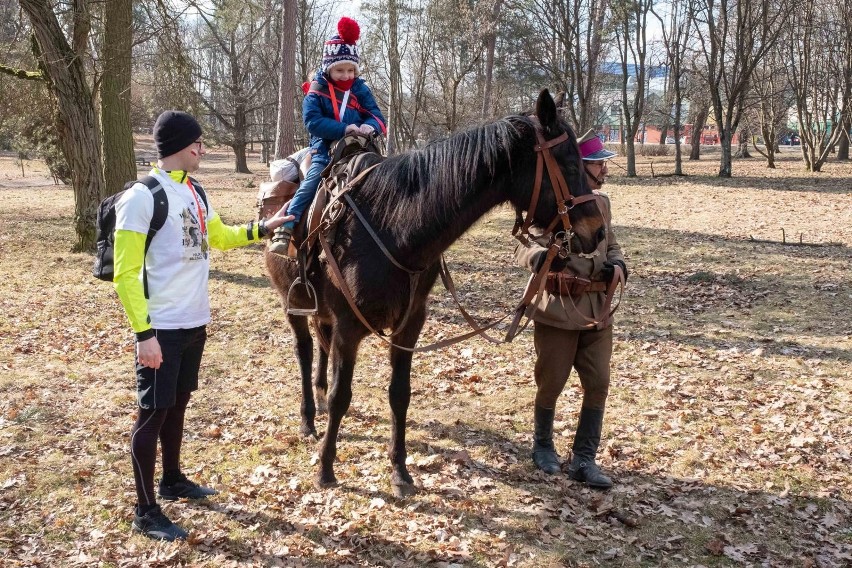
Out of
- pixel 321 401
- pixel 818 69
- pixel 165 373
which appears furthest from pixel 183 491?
pixel 818 69

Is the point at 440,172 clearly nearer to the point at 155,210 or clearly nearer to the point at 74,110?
the point at 155,210

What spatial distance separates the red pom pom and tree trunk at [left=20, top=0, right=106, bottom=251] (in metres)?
6.78

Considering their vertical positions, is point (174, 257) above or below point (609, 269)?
above

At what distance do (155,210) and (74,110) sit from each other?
8419mm

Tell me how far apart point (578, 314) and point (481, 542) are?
1.51m

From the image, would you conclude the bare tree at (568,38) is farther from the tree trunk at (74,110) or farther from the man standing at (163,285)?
the man standing at (163,285)

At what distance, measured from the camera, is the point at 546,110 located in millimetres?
3254

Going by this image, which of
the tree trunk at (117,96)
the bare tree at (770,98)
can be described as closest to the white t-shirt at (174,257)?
the tree trunk at (117,96)

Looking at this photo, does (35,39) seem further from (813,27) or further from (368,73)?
(813,27)

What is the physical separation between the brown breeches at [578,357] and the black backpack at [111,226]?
2.47m

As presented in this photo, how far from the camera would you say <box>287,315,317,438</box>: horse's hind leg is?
500 cm

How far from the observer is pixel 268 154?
125ft

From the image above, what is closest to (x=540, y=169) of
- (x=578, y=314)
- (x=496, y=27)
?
(x=578, y=314)

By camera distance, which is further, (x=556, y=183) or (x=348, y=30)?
(x=348, y=30)
